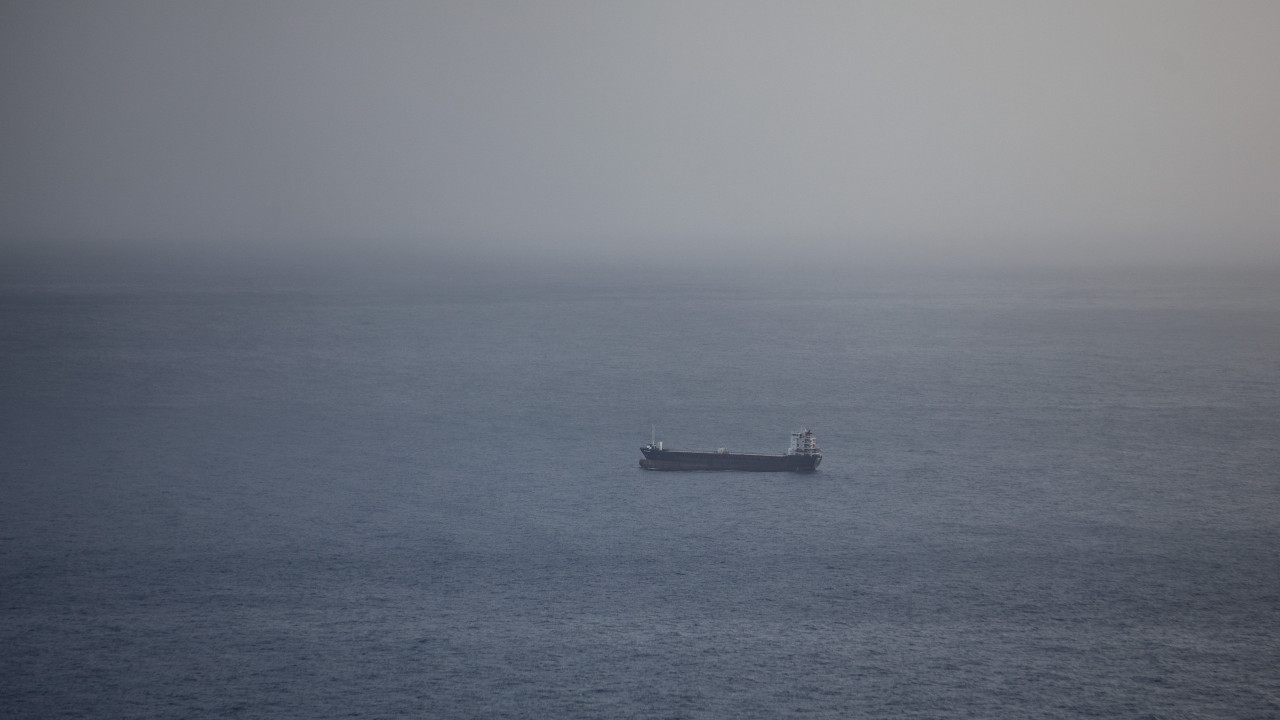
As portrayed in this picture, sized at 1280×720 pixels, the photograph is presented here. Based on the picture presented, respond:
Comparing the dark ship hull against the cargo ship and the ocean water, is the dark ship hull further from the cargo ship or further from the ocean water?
the ocean water

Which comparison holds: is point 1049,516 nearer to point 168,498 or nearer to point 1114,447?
point 1114,447

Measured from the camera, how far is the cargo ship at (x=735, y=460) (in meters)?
86.4

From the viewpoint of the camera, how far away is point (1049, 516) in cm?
7450

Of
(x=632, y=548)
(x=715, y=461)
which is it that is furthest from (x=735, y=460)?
(x=632, y=548)

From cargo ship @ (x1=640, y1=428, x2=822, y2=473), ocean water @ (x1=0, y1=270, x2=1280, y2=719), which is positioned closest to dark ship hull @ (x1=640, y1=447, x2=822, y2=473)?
cargo ship @ (x1=640, y1=428, x2=822, y2=473)

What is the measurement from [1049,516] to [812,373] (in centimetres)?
5984

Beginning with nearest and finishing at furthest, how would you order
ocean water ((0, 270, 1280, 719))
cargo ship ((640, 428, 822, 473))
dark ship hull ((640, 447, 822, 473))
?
ocean water ((0, 270, 1280, 719)) < cargo ship ((640, 428, 822, 473)) < dark ship hull ((640, 447, 822, 473))

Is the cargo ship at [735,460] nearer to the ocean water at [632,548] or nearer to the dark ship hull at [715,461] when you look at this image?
the dark ship hull at [715,461]

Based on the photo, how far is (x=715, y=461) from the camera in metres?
87.4

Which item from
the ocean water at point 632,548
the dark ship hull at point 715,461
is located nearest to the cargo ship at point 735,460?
the dark ship hull at point 715,461

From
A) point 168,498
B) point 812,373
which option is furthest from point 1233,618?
point 812,373

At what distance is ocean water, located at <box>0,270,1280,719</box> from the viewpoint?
51438 millimetres

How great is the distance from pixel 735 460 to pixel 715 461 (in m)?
1.62

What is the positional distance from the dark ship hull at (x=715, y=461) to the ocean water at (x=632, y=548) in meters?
1.50
